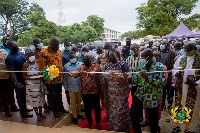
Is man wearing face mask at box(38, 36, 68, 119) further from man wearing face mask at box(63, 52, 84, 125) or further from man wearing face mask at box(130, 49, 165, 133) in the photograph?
man wearing face mask at box(130, 49, 165, 133)

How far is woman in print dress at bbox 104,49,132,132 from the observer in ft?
11.0

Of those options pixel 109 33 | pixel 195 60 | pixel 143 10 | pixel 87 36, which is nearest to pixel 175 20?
pixel 143 10

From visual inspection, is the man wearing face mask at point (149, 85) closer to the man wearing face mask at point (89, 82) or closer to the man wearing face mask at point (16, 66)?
the man wearing face mask at point (89, 82)

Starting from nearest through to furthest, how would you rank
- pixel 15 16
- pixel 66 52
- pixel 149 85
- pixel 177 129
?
pixel 149 85 → pixel 177 129 → pixel 66 52 → pixel 15 16

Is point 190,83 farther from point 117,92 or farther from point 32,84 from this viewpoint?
point 32,84

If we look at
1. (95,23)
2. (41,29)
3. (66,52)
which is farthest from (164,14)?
(95,23)

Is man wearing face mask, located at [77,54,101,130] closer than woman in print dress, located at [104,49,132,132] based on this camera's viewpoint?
No

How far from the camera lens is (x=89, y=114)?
12.6 feet

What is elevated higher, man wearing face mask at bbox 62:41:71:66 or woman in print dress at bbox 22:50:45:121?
Result: man wearing face mask at bbox 62:41:71:66

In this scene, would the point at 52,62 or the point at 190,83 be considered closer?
the point at 190,83

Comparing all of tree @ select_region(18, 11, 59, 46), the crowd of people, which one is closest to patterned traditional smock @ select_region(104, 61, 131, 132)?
the crowd of people

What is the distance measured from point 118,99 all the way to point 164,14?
18.8 m

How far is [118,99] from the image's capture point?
3404 millimetres

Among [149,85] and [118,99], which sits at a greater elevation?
[149,85]
